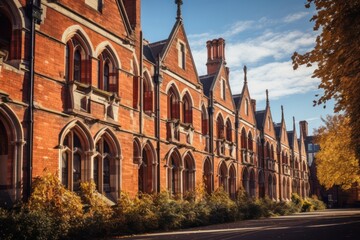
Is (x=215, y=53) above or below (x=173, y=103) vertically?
above

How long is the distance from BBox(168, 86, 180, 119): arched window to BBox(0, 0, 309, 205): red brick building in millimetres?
55

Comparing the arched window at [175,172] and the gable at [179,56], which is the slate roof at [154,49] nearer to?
the gable at [179,56]

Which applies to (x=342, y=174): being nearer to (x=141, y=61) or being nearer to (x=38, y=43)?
(x=141, y=61)

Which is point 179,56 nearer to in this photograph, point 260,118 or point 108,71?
point 108,71

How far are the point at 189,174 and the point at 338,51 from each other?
17056mm

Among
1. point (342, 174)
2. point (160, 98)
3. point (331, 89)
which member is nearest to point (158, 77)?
point (160, 98)

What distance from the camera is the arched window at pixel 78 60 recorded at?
1584cm

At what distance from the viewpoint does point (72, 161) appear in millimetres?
15328

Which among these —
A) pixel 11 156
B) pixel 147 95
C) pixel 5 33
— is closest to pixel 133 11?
pixel 147 95

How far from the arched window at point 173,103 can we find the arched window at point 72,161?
8.47m

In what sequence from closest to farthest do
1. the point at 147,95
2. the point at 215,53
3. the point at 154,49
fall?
1. the point at 147,95
2. the point at 154,49
3. the point at 215,53

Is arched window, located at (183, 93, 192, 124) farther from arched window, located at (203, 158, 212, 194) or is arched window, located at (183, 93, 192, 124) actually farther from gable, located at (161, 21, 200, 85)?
arched window, located at (203, 158, 212, 194)

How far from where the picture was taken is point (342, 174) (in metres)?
35.1

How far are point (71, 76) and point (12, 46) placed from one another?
2604 mm
